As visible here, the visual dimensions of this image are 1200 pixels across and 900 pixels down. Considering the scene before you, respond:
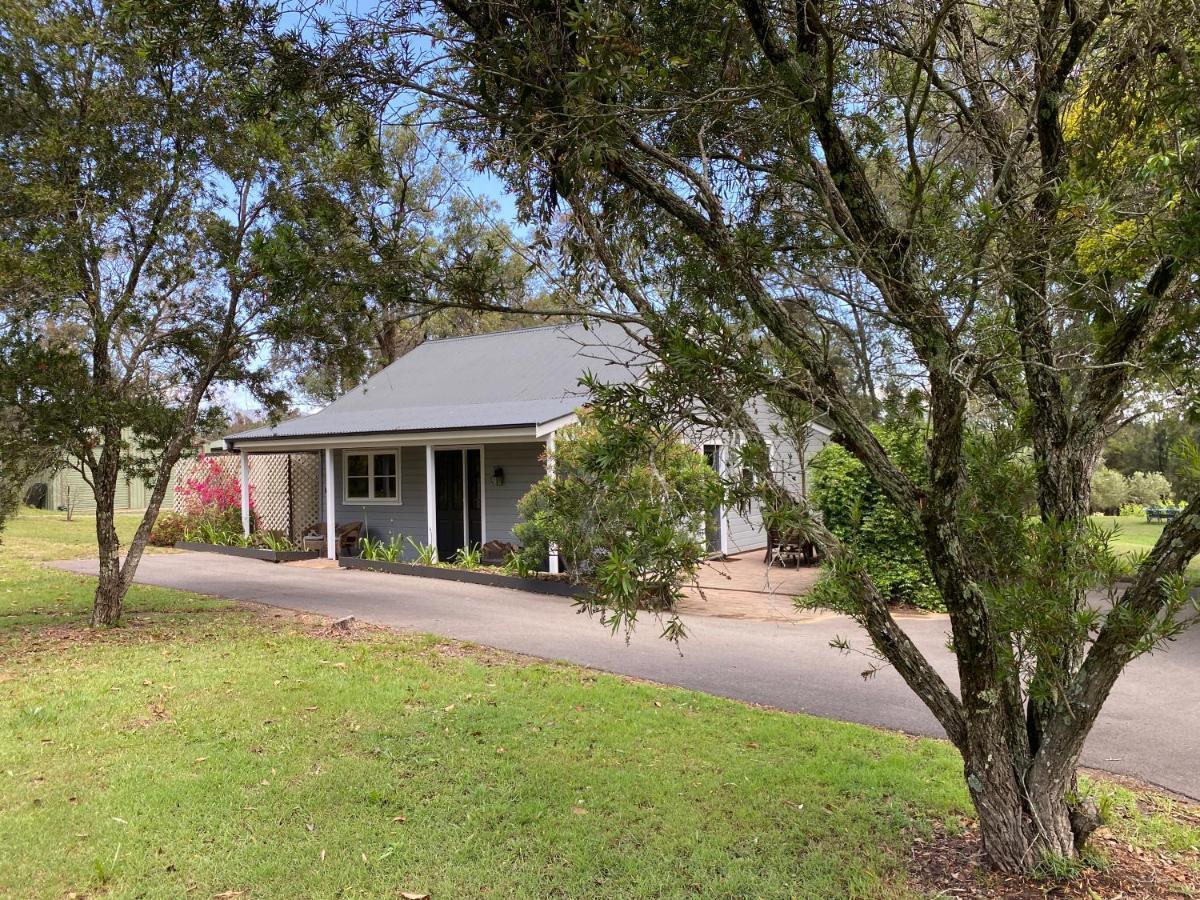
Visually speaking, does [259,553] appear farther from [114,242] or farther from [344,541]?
[114,242]

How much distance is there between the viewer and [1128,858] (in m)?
3.37

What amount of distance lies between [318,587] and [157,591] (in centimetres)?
219

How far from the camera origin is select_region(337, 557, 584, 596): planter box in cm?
1107

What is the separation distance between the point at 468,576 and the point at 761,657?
19.8 ft

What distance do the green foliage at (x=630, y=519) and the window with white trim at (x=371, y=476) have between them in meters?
13.4

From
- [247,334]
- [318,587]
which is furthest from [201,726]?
[318,587]

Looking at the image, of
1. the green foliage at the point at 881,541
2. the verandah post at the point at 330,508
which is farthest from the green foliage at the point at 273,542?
the green foliage at the point at 881,541

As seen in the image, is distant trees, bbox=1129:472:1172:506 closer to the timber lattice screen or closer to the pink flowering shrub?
the timber lattice screen

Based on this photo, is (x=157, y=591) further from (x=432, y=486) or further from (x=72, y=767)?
(x=72, y=767)

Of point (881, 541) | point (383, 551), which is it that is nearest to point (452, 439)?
point (383, 551)

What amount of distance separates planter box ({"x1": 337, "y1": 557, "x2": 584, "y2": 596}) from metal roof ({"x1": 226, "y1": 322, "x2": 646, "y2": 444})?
2334 millimetres

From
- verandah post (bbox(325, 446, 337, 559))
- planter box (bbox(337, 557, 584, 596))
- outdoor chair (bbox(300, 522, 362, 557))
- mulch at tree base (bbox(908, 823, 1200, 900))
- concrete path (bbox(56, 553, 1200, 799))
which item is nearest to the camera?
mulch at tree base (bbox(908, 823, 1200, 900))

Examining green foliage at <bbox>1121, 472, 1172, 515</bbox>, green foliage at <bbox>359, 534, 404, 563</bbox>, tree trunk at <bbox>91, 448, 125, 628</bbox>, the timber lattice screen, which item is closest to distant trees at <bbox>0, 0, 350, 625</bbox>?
tree trunk at <bbox>91, 448, 125, 628</bbox>

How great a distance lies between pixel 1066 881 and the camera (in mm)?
3117
